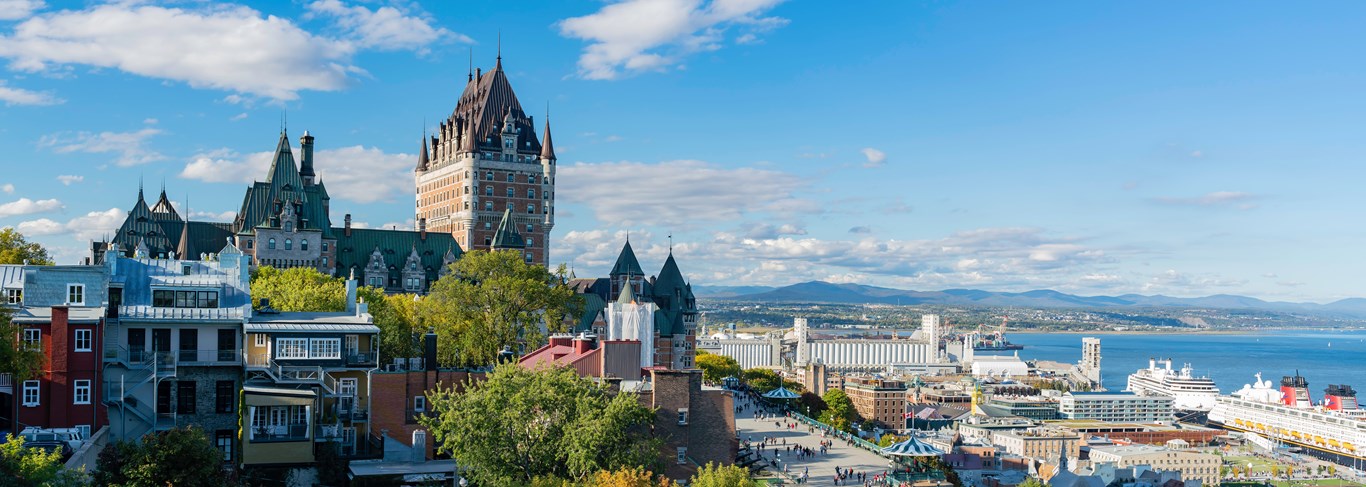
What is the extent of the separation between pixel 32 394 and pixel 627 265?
281 ft

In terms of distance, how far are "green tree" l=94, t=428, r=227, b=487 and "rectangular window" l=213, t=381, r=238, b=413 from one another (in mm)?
8056

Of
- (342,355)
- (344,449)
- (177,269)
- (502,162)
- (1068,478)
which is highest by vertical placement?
(502,162)

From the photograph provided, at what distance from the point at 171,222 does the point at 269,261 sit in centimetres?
1157

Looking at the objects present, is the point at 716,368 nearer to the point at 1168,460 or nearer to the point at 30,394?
the point at 1168,460

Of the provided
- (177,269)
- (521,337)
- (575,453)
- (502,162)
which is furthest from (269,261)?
(575,453)

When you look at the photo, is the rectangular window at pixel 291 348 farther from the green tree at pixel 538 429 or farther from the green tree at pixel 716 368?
the green tree at pixel 716 368

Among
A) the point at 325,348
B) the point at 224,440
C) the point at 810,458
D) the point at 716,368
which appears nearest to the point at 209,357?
the point at 224,440

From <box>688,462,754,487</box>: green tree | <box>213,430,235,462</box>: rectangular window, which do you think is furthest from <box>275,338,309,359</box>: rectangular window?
<box>688,462,754,487</box>: green tree

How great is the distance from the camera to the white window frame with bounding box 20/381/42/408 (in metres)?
35.6

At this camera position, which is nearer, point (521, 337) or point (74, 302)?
point (74, 302)

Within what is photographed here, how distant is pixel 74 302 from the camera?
128 ft

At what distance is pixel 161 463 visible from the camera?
30047 mm

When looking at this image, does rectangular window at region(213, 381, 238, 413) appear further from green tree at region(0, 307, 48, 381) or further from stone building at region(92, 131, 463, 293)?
stone building at region(92, 131, 463, 293)

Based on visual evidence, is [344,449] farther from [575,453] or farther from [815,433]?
[815,433]
